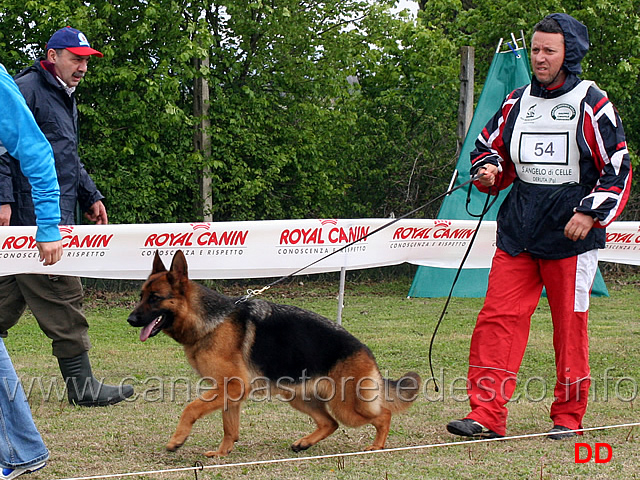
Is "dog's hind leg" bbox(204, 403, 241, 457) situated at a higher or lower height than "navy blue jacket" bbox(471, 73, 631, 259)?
lower

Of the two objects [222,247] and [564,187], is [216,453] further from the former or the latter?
[564,187]

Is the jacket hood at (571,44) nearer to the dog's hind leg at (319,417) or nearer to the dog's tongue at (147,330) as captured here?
the dog's hind leg at (319,417)

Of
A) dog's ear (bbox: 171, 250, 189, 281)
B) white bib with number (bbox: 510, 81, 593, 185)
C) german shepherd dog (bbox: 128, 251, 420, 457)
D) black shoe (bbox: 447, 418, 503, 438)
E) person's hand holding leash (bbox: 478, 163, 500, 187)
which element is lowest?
black shoe (bbox: 447, 418, 503, 438)

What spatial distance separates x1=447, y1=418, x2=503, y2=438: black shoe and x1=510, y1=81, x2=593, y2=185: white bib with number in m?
1.44

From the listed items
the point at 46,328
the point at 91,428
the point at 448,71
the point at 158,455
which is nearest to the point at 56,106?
the point at 46,328

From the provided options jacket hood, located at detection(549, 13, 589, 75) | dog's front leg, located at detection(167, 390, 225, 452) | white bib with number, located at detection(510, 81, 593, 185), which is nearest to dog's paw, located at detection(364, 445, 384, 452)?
dog's front leg, located at detection(167, 390, 225, 452)

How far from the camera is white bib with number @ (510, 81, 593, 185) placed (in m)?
4.47

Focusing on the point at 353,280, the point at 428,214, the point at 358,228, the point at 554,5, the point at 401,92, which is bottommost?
the point at 353,280

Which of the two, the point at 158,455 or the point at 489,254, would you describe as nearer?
the point at 158,455

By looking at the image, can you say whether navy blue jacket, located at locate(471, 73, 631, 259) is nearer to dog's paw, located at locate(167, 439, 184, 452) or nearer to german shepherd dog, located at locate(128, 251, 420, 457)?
german shepherd dog, located at locate(128, 251, 420, 457)

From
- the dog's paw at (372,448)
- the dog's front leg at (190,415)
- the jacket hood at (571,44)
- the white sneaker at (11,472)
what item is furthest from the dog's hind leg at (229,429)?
the jacket hood at (571,44)

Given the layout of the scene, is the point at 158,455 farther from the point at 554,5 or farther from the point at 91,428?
the point at 554,5

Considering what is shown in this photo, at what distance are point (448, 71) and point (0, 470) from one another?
1196 centimetres

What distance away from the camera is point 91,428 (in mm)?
4812
